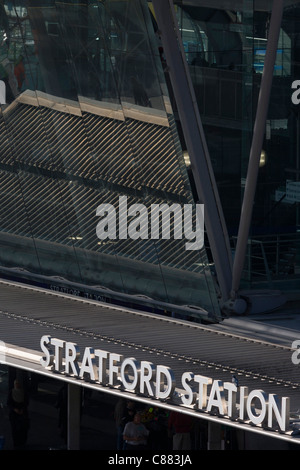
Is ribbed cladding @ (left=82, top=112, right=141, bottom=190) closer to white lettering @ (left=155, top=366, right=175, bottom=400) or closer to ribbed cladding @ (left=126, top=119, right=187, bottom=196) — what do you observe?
ribbed cladding @ (left=126, top=119, right=187, bottom=196)

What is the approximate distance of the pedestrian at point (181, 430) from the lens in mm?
23250

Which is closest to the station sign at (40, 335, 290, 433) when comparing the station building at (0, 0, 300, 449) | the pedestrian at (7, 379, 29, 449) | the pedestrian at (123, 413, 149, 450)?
the station building at (0, 0, 300, 449)

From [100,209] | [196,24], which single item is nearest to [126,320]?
[100,209]

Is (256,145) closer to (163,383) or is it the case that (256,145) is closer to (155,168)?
(155,168)

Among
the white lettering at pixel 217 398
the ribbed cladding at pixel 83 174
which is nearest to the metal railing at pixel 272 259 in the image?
the ribbed cladding at pixel 83 174

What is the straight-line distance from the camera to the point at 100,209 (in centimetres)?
2667

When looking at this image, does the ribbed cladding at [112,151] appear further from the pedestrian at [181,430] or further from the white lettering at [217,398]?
the white lettering at [217,398]

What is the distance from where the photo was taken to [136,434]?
930 inches

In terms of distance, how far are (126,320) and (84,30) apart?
560 cm

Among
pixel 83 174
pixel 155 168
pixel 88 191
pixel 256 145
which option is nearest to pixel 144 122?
pixel 155 168

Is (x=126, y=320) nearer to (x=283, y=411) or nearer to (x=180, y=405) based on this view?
(x=180, y=405)

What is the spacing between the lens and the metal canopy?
2109 centimetres

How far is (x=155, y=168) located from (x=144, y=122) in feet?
3.08
